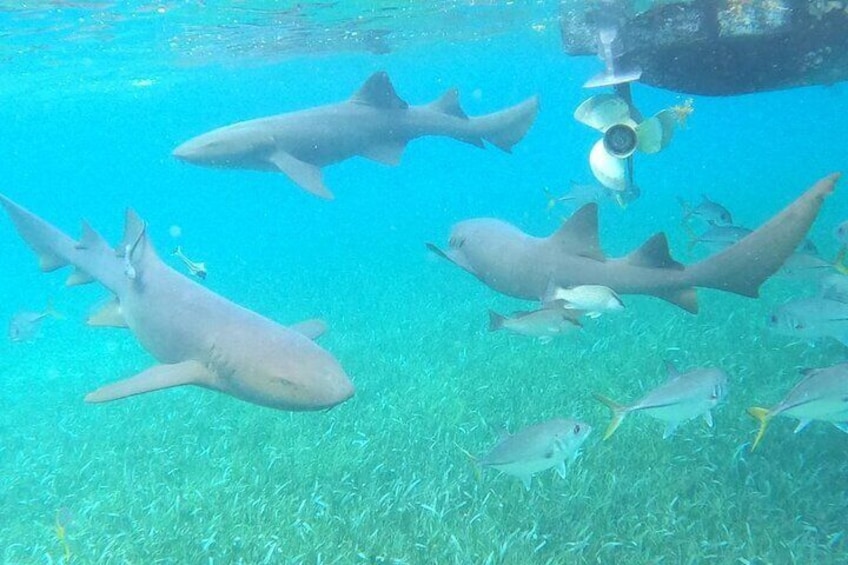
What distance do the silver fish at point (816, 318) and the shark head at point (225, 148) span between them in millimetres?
6925

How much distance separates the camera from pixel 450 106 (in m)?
10.2

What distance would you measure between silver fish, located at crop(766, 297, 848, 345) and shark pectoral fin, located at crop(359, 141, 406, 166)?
5578mm

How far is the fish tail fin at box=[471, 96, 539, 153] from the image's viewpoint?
10070mm

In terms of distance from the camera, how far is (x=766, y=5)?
735 centimetres

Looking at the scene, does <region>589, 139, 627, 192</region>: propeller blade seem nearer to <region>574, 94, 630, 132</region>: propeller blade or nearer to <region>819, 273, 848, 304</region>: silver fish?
<region>574, 94, 630, 132</region>: propeller blade

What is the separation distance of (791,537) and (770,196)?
78.7 feet

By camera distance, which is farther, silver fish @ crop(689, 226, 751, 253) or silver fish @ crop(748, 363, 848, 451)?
silver fish @ crop(689, 226, 751, 253)

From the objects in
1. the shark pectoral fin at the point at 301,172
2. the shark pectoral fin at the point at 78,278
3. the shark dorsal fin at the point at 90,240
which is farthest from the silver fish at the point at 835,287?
the shark pectoral fin at the point at 78,278

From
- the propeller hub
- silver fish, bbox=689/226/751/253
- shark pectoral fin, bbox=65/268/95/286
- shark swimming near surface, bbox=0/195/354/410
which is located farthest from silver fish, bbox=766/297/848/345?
shark pectoral fin, bbox=65/268/95/286

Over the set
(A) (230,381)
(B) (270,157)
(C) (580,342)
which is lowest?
(C) (580,342)

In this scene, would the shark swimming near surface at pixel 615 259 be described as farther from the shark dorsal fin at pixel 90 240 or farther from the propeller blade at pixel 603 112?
the shark dorsal fin at pixel 90 240

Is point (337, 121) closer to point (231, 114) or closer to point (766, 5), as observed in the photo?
point (766, 5)

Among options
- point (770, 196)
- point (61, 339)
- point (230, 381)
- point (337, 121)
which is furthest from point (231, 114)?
point (230, 381)

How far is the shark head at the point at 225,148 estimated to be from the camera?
842 centimetres
